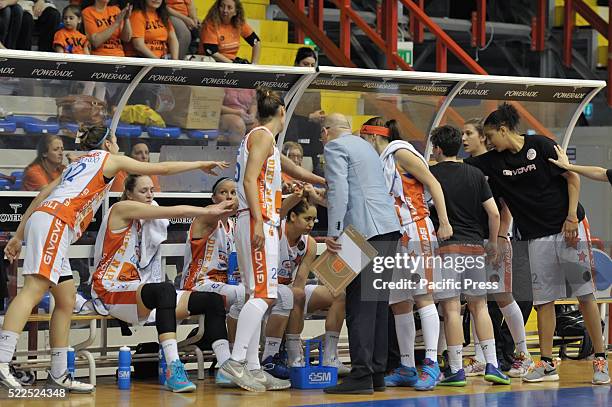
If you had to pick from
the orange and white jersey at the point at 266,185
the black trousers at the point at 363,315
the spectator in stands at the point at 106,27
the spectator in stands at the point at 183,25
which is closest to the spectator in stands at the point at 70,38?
the spectator in stands at the point at 106,27

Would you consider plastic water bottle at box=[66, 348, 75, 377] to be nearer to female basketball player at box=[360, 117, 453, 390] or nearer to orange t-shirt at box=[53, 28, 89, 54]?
female basketball player at box=[360, 117, 453, 390]

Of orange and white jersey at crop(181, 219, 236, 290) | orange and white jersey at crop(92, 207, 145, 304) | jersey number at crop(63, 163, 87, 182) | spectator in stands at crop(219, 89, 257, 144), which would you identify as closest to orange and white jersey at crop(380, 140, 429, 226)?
orange and white jersey at crop(181, 219, 236, 290)

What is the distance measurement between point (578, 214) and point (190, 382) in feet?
10.2

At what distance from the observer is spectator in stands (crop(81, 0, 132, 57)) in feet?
39.9

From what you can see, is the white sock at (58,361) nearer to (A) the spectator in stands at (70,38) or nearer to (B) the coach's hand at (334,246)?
(B) the coach's hand at (334,246)

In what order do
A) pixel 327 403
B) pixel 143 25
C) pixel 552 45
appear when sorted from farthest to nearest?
pixel 552 45
pixel 143 25
pixel 327 403

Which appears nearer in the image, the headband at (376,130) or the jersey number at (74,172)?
the jersey number at (74,172)

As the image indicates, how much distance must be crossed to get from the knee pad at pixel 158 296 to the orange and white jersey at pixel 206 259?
750 millimetres

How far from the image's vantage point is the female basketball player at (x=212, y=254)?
9.66 metres

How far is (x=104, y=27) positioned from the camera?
1233cm

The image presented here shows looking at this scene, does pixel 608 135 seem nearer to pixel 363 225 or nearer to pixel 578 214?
pixel 578 214

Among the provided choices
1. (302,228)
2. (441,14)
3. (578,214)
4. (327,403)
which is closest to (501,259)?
(578,214)

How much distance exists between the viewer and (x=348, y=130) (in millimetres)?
9078

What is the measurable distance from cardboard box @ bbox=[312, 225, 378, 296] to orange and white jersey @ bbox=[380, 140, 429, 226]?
56cm
